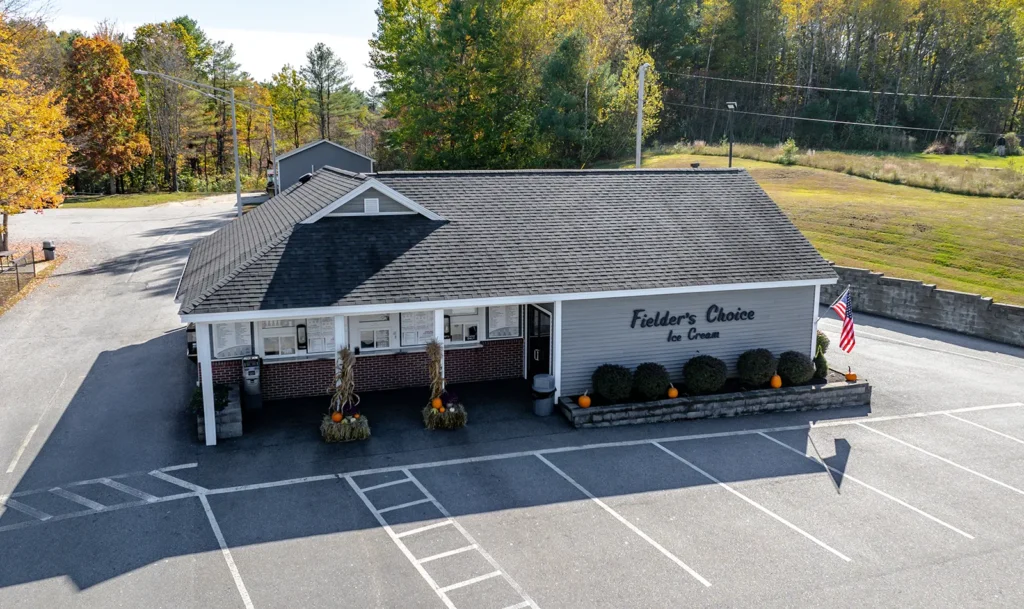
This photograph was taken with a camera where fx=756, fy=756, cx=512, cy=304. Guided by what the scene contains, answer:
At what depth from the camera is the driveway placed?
11367 millimetres

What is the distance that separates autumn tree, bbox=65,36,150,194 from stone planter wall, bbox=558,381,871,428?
5343cm

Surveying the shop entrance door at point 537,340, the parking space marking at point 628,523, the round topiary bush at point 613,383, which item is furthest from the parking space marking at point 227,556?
the shop entrance door at point 537,340

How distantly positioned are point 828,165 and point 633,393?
41003 millimetres

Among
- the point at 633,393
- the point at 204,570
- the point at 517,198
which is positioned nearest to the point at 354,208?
the point at 517,198

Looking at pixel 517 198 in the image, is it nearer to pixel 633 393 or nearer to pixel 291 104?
pixel 633 393

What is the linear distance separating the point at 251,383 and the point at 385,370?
10.8 ft

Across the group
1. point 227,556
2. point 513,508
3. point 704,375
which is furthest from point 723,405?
point 227,556

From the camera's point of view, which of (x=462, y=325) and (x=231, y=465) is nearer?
(x=231, y=465)

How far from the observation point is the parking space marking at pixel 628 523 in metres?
11.8

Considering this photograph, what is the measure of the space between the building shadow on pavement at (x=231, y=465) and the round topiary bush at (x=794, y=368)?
3.90 feet

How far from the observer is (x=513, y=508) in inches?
541

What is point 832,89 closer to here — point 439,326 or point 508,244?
point 508,244

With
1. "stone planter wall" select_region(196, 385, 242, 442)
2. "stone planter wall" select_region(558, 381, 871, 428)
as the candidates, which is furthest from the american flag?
"stone planter wall" select_region(196, 385, 242, 442)

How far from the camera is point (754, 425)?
18.1 meters
